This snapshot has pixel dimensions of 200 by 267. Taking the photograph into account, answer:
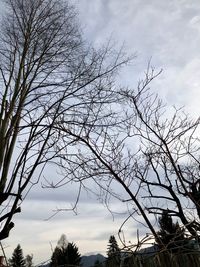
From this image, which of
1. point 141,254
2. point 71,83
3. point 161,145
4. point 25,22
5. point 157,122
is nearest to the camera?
point 141,254

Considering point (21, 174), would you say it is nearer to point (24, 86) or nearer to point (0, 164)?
point (0, 164)

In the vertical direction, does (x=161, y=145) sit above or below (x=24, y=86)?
below

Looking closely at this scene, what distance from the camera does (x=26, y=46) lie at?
9.17 metres

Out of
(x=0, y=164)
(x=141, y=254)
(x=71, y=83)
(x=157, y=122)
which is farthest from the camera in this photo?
(x=71, y=83)

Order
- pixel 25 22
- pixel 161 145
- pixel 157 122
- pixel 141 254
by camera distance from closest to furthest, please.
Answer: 1. pixel 141 254
2. pixel 161 145
3. pixel 157 122
4. pixel 25 22

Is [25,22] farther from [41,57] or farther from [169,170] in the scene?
[169,170]

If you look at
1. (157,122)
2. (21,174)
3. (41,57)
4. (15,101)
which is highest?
(41,57)

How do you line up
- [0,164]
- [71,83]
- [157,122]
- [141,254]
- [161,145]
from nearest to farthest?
1. [141,254]
2. [161,145]
3. [157,122]
4. [0,164]
5. [71,83]

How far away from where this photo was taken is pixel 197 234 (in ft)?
6.70

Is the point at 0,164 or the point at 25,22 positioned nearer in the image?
the point at 0,164

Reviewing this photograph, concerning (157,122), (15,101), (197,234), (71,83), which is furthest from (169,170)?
(197,234)

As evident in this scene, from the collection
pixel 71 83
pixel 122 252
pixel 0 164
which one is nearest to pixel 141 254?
pixel 122 252

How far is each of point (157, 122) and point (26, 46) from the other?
4.00 meters

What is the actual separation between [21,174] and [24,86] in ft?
11.3
